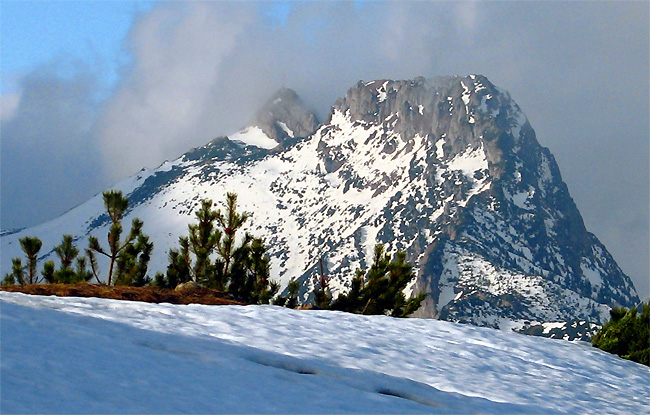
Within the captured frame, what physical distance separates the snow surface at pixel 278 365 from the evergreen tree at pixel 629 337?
1.50 m

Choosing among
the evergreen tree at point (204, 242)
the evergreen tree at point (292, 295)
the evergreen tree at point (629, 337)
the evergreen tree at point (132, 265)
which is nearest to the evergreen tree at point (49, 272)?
the evergreen tree at point (132, 265)

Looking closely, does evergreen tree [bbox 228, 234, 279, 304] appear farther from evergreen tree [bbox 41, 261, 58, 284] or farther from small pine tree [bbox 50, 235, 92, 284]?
evergreen tree [bbox 41, 261, 58, 284]

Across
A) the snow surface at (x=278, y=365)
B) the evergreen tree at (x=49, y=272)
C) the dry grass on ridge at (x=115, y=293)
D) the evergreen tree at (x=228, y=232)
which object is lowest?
the snow surface at (x=278, y=365)

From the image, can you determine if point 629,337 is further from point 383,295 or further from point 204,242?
point 204,242

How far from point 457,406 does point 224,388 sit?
3.79m

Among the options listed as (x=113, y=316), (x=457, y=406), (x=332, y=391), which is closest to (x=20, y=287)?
(x=113, y=316)

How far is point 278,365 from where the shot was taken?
13.6 meters

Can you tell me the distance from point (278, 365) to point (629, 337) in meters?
12.2

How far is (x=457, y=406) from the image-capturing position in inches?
504

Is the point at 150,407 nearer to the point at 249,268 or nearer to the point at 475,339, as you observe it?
the point at 475,339

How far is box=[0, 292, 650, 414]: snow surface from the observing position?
10.7m

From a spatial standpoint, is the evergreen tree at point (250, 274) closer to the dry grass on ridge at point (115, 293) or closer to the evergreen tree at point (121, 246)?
the evergreen tree at point (121, 246)

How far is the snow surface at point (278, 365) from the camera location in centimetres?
1073

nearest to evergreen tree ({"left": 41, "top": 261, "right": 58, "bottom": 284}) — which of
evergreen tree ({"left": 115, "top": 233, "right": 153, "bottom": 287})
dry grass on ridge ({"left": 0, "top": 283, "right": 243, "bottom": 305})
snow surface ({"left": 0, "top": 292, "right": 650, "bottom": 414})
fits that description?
evergreen tree ({"left": 115, "top": 233, "right": 153, "bottom": 287})
